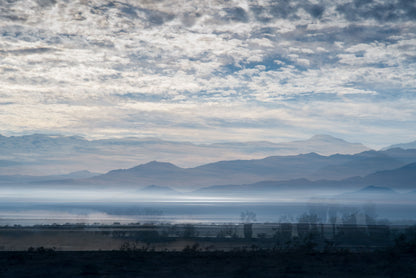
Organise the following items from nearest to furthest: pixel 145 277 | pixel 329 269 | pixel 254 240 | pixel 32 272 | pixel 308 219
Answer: pixel 145 277, pixel 32 272, pixel 329 269, pixel 254 240, pixel 308 219

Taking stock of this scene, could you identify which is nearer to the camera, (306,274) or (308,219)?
(306,274)

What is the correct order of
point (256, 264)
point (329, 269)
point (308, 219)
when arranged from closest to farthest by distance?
point (329, 269), point (256, 264), point (308, 219)

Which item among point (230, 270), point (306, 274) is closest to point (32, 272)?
point (230, 270)

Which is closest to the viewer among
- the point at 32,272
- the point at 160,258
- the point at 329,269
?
the point at 32,272

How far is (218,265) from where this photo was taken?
26.9m

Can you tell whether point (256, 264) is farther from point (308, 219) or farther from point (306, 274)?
point (308, 219)

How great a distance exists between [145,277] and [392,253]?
1921 centimetres

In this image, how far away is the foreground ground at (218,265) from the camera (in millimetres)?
23125

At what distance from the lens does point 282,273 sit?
23.4m

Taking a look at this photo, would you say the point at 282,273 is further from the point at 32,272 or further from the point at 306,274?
the point at 32,272

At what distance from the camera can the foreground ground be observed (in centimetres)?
2312

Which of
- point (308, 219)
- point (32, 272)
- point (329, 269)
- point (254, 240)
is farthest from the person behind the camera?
point (308, 219)

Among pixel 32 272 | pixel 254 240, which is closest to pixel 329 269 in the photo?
pixel 32 272

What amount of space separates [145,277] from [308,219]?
169 m
